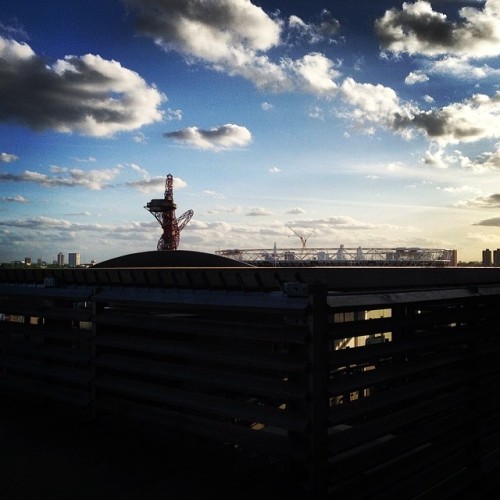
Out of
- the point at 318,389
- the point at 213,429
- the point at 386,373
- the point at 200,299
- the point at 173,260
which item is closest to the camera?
the point at 318,389

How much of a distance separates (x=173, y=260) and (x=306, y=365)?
276 inches

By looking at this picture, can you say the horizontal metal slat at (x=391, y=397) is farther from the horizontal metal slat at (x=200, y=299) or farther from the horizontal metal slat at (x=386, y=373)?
the horizontal metal slat at (x=200, y=299)

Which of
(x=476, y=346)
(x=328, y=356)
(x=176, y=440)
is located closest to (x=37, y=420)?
(x=176, y=440)

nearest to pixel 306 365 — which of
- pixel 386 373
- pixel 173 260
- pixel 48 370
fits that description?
pixel 386 373

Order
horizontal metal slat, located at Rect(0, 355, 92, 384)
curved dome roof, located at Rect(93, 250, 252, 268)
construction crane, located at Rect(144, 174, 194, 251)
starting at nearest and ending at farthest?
horizontal metal slat, located at Rect(0, 355, 92, 384) → curved dome roof, located at Rect(93, 250, 252, 268) → construction crane, located at Rect(144, 174, 194, 251)

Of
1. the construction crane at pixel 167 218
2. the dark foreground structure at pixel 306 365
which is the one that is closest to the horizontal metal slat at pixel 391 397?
the dark foreground structure at pixel 306 365

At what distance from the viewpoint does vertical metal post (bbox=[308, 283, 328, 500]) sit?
3.50 meters

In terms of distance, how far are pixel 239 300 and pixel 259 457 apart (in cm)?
168

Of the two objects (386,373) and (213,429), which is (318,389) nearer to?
(386,373)

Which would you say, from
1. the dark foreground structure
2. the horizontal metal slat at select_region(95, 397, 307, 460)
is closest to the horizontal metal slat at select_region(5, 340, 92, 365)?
the dark foreground structure

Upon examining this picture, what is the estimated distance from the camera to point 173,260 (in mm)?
10250

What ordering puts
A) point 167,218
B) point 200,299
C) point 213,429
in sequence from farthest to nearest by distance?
point 167,218
point 200,299
point 213,429

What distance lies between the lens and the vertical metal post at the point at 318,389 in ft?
11.5

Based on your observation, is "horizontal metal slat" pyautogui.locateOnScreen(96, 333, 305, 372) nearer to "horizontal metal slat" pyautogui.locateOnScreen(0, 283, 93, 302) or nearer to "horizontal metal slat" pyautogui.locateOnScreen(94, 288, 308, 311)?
"horizontal metal slat" pyautogui.locateOnScreen(94, 288, 308, 311)
